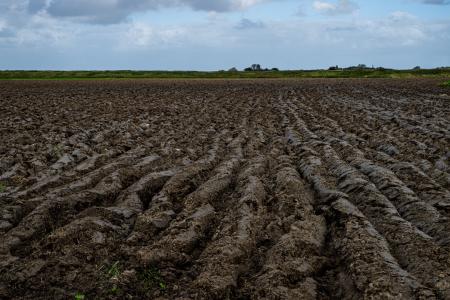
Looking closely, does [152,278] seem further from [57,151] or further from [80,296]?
[57,151]

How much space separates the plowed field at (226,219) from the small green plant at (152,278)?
12mm

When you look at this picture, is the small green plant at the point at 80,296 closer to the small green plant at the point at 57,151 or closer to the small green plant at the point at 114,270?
the small green plant at the point at 114,270

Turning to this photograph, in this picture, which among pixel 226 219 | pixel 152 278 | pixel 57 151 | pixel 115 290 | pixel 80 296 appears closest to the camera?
pixel 80 296

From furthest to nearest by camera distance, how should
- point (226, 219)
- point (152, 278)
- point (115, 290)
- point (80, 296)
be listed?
point (226, 219), point (152, 278), point (115, 290), point (80, 296)

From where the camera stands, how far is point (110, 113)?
1933cm

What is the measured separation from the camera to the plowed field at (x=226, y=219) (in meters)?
4.44

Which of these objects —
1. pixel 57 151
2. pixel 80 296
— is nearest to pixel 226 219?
pixel 80 296

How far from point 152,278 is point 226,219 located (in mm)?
1559

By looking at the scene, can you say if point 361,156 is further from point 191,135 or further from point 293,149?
point 191,135

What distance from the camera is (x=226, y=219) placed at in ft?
19.6

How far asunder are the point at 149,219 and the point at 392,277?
2.97 metres

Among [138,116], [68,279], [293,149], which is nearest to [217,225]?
[68,279]

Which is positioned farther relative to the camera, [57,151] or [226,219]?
[57,151]

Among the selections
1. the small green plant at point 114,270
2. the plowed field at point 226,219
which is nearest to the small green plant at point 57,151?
the plowed field at point 226,219
